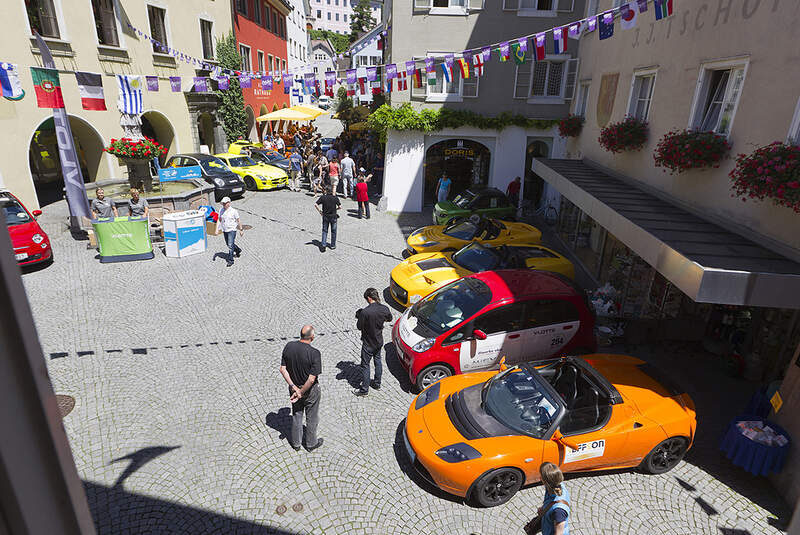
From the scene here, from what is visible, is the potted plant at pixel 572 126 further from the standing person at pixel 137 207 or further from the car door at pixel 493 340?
the standing person at pixel 137 207

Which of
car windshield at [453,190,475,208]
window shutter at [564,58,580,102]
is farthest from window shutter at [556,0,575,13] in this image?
car windshield at [453,190,475,208]

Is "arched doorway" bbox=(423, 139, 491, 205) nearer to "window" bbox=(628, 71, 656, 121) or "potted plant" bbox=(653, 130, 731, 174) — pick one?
"window" bbox=(628, 71, 656, 121)

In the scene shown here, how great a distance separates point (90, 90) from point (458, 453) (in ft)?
45.7

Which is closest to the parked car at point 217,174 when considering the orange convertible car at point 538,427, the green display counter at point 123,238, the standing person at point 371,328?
the green display counter at point 123,238

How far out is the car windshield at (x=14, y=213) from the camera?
11.3 m

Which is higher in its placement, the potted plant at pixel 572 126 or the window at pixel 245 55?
the window at pixel 245 55

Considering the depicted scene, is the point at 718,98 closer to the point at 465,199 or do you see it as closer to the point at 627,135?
the point at 627,135

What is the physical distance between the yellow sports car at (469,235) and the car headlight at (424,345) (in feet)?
17.1

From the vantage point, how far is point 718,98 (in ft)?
27.9

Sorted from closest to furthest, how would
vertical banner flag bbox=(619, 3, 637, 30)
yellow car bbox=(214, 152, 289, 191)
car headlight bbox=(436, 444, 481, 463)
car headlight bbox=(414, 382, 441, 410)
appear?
1. car headlight bbox=(436, 444, 481, 463)
2. car headlight bbox=(414, 382, 441, 410)
3. vertical banner flag bbox=(619, 3, 637, 30)
4. yellow car bbox=(214, 152, 289, 191)

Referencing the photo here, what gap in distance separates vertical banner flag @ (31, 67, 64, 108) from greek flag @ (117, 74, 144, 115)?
11.7 feet

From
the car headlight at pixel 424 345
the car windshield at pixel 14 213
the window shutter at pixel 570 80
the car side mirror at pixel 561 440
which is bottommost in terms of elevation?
the car side mirror at pixel 561 440

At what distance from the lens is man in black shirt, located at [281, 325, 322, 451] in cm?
593

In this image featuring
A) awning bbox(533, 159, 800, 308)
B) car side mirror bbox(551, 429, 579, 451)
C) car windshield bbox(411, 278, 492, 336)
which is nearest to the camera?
car side mirror bbox(551, 429, 579, 451)
